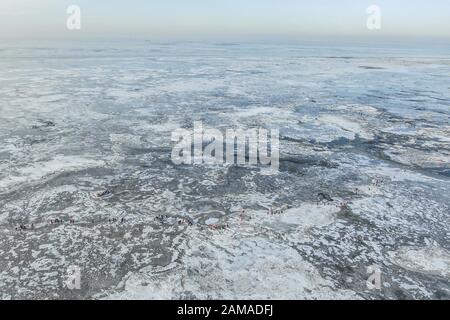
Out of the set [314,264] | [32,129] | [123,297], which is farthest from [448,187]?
[32,129]
